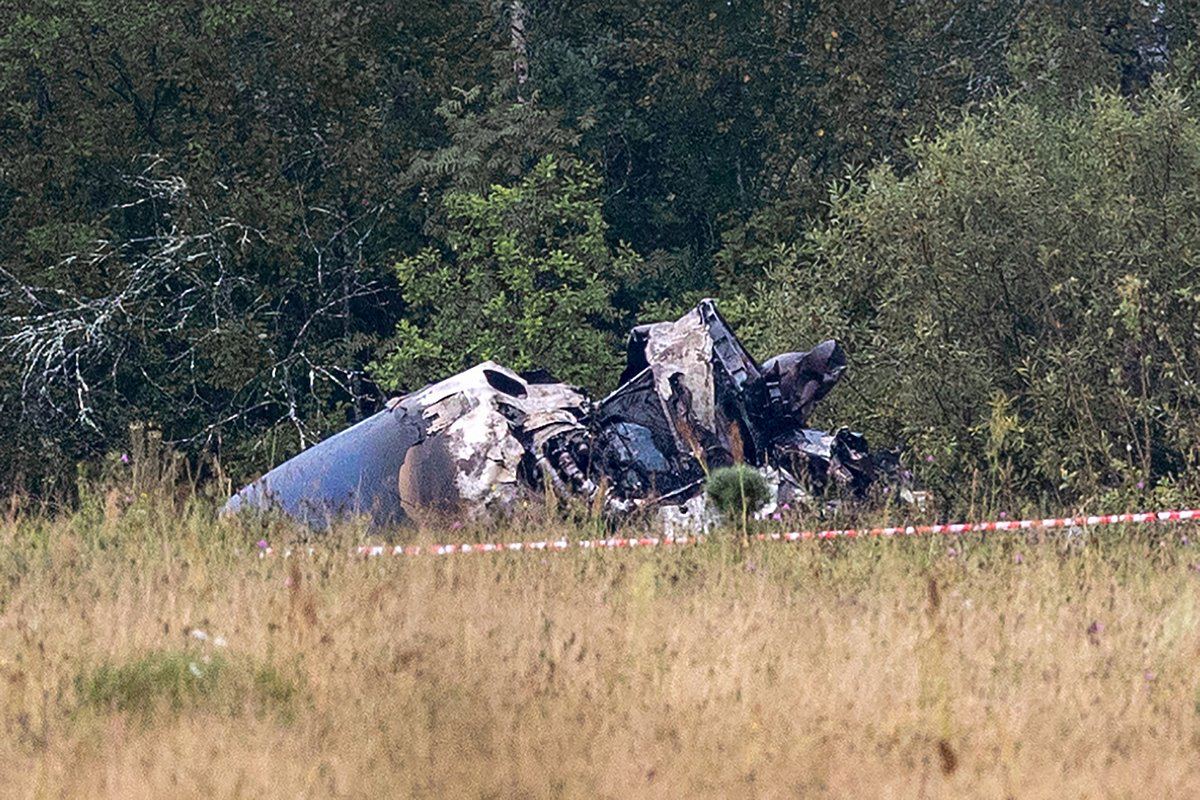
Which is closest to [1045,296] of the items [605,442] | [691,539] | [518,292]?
[605,442]

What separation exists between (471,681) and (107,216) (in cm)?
1741

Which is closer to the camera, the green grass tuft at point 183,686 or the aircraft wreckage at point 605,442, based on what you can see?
the green grass tuft at point 183,686

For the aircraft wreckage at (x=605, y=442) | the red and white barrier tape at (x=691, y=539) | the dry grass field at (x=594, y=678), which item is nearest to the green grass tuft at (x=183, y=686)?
the dry grass field at (x=594, y=678)

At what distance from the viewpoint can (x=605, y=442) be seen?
1237 cm

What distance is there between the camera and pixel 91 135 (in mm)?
22281

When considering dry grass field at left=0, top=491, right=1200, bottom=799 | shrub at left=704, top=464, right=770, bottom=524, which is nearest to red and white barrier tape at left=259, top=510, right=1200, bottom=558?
dry grass field at left=0, top=491, right=1200, bottom=799

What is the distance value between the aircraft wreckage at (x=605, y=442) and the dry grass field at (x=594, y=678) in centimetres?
352

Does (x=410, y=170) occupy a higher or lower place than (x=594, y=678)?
higher

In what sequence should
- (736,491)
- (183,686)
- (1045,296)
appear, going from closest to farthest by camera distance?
(183,686), (736,491), (1045,296)

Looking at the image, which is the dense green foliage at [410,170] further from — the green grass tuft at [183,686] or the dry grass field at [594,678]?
the green grass tuft at [183,686]

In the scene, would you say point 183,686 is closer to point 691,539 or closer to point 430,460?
point 691,539

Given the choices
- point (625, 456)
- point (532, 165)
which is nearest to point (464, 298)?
point (532, 165)

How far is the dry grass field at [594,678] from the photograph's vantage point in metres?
4.91

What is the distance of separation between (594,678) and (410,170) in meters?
17.2
